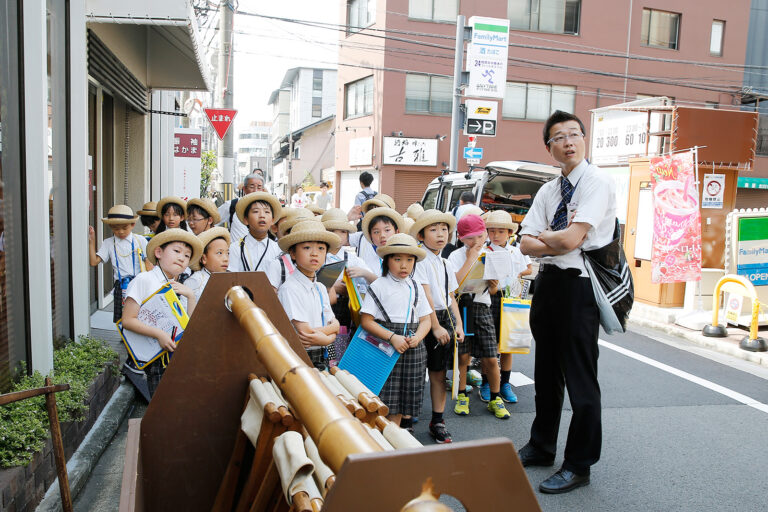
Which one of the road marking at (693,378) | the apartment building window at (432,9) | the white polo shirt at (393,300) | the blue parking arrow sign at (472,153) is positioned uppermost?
the apartment building window at (432,9)

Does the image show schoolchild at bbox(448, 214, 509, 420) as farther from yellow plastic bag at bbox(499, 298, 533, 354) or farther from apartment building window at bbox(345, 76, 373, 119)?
apartment building window at bbox(345, 76, 373, 119)

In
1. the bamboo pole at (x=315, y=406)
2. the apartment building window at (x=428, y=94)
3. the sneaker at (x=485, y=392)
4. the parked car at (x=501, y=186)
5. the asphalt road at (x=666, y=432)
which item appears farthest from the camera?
the apartment building window at (x=428, y=94)

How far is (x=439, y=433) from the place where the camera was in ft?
14.2

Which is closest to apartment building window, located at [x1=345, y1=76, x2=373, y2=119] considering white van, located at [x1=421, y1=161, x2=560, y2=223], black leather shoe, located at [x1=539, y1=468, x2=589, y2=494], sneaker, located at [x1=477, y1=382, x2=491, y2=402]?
white van, located at [x1=421, y1=161, x2=560, y2=223]

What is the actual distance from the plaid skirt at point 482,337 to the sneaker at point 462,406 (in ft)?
1.26

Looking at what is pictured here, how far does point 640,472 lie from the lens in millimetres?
3965

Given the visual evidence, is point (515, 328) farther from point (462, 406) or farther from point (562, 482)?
point (562, 482)

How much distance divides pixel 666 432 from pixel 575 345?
1811 millimetres

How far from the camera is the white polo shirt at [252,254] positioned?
473cm

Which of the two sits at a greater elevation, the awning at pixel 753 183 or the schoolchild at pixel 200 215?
the awning at pixel 753 183

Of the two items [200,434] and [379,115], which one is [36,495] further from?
[379,115]

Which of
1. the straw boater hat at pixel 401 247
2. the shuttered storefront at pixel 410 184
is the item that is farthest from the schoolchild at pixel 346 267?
the shuttered storefront at pixel 410 184

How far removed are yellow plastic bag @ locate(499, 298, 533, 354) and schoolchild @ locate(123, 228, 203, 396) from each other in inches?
107

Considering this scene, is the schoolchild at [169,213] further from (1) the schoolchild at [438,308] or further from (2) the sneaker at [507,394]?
(2) the sneaker at [507,394]
